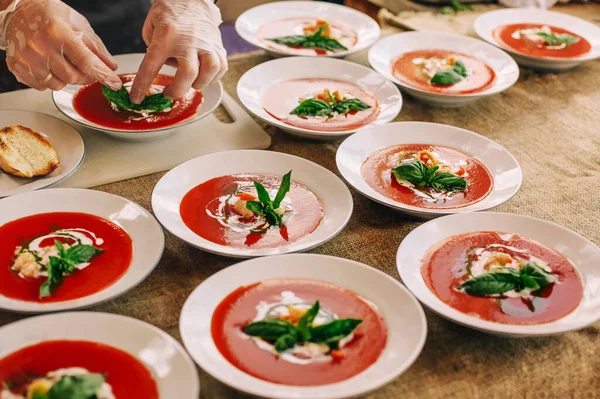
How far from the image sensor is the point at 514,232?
170 centimetres

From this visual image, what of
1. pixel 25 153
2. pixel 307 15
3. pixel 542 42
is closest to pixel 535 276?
pixel 25 153

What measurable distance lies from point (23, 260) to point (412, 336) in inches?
34.1

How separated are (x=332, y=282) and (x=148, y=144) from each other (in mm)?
947

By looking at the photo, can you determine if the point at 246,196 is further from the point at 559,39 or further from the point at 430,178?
the point at 559,39

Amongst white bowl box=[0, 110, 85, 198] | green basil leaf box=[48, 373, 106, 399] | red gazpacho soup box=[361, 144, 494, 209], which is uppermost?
green basil leaf box=[48, 373, 106, 399]

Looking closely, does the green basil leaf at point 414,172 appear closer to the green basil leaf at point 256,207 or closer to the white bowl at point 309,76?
the white bowl at point 309,76

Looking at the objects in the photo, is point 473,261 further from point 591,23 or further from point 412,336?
point 591,23

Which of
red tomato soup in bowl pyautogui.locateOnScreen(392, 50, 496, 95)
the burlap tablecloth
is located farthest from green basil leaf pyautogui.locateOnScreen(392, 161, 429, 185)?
red tomato soup in bowl pyautogui.locateOnScreen(392, 50, 496, 95)

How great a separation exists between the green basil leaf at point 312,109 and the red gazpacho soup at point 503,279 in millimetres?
746

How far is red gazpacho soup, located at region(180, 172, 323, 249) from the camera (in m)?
1.62

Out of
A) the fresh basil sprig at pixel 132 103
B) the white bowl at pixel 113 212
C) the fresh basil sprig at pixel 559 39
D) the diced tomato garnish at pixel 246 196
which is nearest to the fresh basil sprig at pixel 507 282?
the diced tomato garnish at pixel 246 196

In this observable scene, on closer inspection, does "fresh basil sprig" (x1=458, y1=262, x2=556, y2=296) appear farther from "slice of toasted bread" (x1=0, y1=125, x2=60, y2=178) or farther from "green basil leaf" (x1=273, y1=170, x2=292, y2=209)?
"slice of toasted bread" (x1=0, y1=125, x2=60, y2=178)

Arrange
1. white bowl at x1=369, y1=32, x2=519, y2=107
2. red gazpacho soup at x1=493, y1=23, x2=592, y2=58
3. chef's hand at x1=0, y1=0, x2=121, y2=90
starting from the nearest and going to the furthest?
1. chef's hand at x1=0, y1=0, x2=121, y2=90
2. white bowl at x1=369, y1=32, x2=519, y2=107
3. red gazpacho soup at x1=493, y1=23, x2=592, y2=58

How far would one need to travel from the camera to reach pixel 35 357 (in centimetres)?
121
